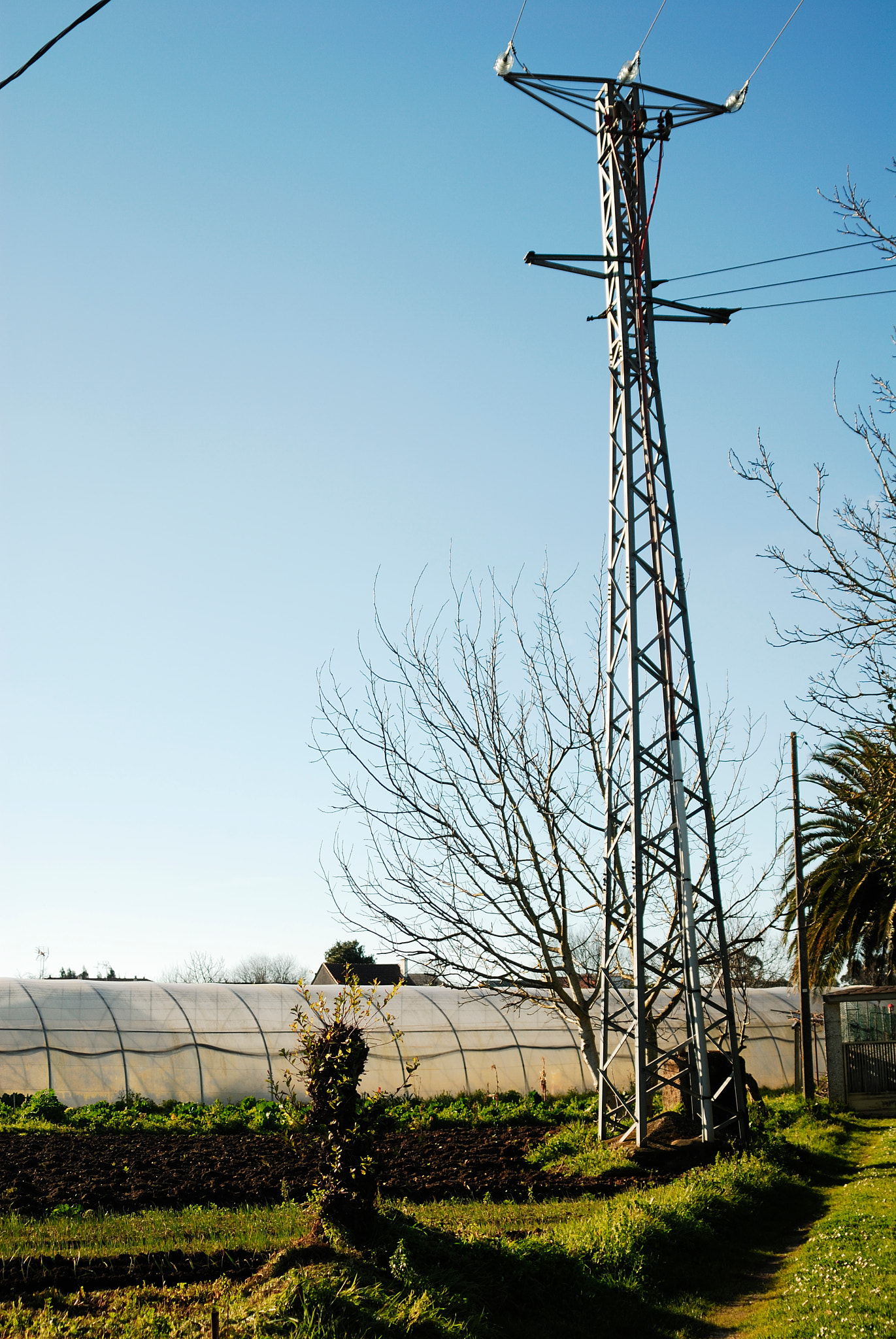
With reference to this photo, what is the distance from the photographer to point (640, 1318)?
7238mm

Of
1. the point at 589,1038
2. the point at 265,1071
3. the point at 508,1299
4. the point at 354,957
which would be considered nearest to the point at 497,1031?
the point at 265,1071

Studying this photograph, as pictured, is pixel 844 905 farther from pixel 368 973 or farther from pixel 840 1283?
pixel 368 973

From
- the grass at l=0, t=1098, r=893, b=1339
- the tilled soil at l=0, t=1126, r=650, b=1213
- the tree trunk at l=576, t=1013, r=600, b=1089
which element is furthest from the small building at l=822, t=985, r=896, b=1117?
the grass at l=0, t=1098, r=893, b=1339

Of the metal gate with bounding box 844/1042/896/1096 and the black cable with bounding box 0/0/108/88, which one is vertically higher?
the black cable with bounding box 0/0/108/88

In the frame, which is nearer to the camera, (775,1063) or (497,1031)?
(497,1031)

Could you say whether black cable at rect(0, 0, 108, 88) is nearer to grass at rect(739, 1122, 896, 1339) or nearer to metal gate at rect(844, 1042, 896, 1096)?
grass at rect(739, 1122, 896, 1339)

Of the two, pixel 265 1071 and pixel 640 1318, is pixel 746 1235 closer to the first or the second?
pixel 640 1318

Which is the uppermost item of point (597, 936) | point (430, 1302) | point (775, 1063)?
point (597, 936)

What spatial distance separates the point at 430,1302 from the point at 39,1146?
31.8 ft

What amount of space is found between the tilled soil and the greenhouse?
10.1ft

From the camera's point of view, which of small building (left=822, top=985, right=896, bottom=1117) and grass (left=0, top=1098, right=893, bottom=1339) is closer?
grass (left=0, top=1098, right=893, bottom=1339)

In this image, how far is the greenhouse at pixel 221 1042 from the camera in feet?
64.0

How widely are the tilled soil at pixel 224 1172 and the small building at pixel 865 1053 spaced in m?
12.1

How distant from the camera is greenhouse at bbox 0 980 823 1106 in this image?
19500 millimetres
